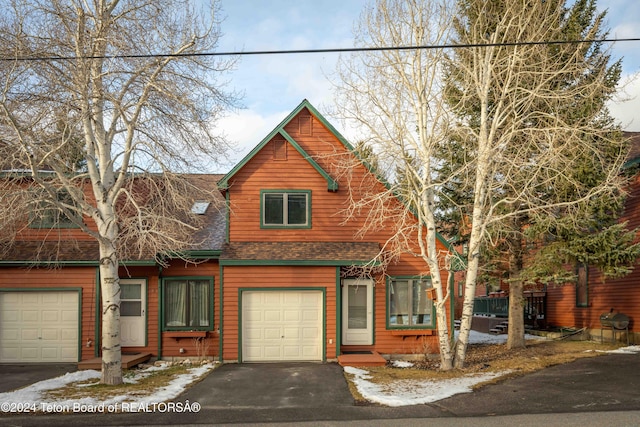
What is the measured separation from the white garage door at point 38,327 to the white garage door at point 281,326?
5.44 metres

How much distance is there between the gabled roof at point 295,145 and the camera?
17.9 metres

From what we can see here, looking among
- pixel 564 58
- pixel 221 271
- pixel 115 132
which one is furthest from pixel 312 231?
pixel 564 58

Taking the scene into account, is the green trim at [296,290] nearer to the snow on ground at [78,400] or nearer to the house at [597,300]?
the snow on ground at [78,400]

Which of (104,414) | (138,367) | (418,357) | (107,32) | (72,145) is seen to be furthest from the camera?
(418,357)

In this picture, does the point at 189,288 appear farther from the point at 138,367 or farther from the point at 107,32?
the point at 107,32

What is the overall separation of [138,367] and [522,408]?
35.3 ft

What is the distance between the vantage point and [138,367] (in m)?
16.5

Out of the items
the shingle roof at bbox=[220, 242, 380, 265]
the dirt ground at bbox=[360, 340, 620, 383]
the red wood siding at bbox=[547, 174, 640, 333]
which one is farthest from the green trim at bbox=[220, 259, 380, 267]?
the red wood siding at bbox=[547, 174, 640, 333]

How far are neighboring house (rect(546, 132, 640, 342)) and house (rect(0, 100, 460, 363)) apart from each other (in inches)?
258

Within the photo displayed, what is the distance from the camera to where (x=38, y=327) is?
17.7 meters

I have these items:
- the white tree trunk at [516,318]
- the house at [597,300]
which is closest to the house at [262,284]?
the white tree trunk at [516,318]

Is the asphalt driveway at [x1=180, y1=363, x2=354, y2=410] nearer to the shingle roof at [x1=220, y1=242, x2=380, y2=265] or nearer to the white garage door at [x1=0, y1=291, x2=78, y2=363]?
the shingle roof at [x1=220, y1=242, x2=380, y2=265]

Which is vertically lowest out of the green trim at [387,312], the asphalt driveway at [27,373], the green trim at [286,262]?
the asphalt driveway at [27,373]

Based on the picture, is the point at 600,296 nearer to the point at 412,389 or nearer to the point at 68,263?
the point at 412,389
